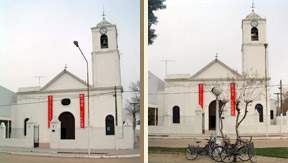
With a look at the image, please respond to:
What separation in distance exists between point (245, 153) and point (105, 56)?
2524mm

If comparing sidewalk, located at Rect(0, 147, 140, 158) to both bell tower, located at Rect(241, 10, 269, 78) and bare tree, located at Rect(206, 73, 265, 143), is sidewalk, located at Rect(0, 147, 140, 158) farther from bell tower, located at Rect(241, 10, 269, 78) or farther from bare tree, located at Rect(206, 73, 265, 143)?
bell tower, located at Rect(241, 10, 269, 78)

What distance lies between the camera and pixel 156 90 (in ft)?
26.8

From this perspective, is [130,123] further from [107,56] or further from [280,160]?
[280,160]

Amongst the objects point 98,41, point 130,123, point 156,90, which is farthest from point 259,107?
point 98,41

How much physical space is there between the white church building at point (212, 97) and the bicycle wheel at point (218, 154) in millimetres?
1540

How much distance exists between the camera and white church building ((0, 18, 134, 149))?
5.78m

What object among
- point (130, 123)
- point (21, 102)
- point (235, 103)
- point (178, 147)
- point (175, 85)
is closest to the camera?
point (21, 102)

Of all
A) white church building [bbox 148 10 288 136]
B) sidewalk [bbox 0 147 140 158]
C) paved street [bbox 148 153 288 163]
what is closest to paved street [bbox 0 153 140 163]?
sidewalk [bbox 0 147 140 158]

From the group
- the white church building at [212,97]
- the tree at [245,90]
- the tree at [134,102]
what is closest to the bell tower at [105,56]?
the tree at [134,102]

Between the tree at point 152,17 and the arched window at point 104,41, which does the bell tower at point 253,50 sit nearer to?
the tree at point 152,17

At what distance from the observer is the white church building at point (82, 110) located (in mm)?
5781

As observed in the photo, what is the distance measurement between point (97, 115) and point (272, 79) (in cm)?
332

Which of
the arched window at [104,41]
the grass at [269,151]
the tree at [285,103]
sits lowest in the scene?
the grass at [269,151]

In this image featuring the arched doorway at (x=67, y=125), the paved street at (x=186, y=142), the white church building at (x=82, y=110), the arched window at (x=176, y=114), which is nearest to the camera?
the white church building at (x=82, y=110)
